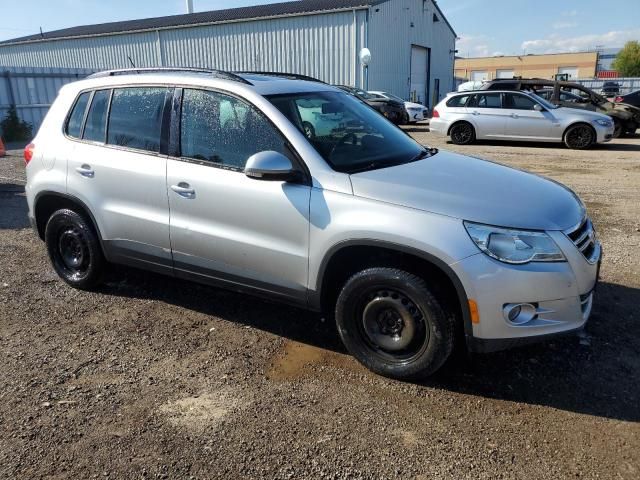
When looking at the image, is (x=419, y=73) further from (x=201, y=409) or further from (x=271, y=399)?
(x=201, y=409)

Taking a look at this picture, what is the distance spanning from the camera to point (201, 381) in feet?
11.3

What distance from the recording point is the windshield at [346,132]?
3.62 metres

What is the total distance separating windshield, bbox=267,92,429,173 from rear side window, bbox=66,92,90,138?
184 cm

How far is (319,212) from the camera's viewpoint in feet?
11.0

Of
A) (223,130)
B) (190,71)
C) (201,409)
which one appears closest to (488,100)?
(190,71)

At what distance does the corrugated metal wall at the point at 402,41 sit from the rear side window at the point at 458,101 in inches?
461

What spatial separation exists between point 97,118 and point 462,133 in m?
12.6

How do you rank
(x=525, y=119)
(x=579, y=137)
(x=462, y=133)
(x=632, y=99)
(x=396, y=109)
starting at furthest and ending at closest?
(x=396, y=109) → (x=632, y=99) → (x=462, y=133) → (x=525, y=119) → (x=579, y=137)

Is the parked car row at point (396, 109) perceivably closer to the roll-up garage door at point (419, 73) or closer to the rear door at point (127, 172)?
the roll-up garage door at point (419, 73)

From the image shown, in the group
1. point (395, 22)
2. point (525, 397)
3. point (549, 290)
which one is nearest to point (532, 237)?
point (549, 290)

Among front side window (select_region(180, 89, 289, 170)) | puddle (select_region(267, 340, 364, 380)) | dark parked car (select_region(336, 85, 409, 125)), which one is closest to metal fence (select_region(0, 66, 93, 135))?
dark parked car (select_region(336, 85, 409, 125))

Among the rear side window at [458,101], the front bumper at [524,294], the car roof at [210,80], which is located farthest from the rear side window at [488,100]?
the front bumper at [524,294]

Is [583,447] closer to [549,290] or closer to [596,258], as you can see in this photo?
[549,290]

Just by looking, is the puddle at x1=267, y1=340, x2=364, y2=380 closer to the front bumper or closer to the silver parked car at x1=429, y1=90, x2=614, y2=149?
the front bumper
